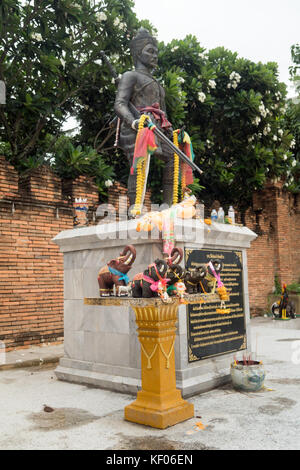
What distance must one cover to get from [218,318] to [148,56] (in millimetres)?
3749

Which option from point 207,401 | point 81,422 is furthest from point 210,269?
point 81,422

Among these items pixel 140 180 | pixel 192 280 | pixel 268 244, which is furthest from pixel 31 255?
pixel 268 244

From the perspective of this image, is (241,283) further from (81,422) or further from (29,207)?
(29,207)

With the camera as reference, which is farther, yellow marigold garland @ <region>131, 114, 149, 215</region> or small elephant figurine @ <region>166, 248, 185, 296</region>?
yellow marigold garland @ <region>131, 114, 149, 215</region>

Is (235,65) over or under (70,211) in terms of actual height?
over

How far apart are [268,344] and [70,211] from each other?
4.98 metres

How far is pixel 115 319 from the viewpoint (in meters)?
5.12

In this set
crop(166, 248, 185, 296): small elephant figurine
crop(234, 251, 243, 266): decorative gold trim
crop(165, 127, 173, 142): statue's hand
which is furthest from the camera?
crop(165, 127, 173, 142): statue's hand

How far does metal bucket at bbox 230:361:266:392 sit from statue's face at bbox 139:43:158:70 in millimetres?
4226

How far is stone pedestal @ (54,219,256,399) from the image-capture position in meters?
4.72

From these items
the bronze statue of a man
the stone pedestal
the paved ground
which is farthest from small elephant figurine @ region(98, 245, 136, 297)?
the bronze statue of a man

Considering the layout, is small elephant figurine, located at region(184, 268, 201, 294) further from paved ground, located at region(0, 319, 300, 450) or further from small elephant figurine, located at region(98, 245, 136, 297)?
paved ground, located at region(0, 319, 300, 450)

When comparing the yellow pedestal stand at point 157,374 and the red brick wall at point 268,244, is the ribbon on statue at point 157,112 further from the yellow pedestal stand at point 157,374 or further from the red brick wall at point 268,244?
the red brick wall at point 268,244
